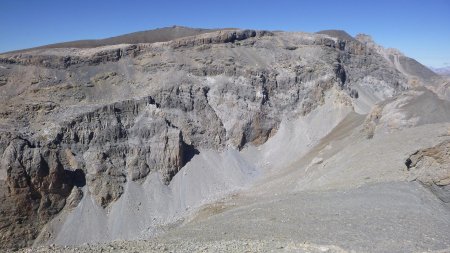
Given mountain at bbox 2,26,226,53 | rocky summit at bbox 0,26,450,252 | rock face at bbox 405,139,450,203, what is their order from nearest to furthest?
rocky summit at bbox 0,26,450,252
rock face at bbox 405,139,450,203
mountain at bbox 2,26,226,53

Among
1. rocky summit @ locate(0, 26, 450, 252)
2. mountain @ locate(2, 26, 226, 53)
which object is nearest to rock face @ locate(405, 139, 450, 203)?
rocky summit @ locate(0, 26, 450, 252)

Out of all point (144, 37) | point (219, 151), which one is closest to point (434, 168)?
point (219, 151)

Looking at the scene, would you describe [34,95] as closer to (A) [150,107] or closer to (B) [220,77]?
(A) [150,107]

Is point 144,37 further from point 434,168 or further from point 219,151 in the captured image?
point 434,168

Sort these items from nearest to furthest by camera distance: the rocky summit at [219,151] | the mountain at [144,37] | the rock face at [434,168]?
the rocky summit at [219,151]
the rock face at [434,168]
the mountain at [144,37]

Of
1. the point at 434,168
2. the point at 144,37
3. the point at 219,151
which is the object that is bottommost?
the point at 219,151

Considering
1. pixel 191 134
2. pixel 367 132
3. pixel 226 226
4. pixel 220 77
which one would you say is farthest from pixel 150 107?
pixel 226 226

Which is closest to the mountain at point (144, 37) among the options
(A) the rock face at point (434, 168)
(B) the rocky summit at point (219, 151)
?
(B) the rocky summit at point (219, 151)

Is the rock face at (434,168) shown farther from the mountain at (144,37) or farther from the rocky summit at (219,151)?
the mountain at (144,37)

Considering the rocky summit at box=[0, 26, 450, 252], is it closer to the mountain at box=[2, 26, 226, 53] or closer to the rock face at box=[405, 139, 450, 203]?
the rock face at box=[405, 139, 450, 203]
